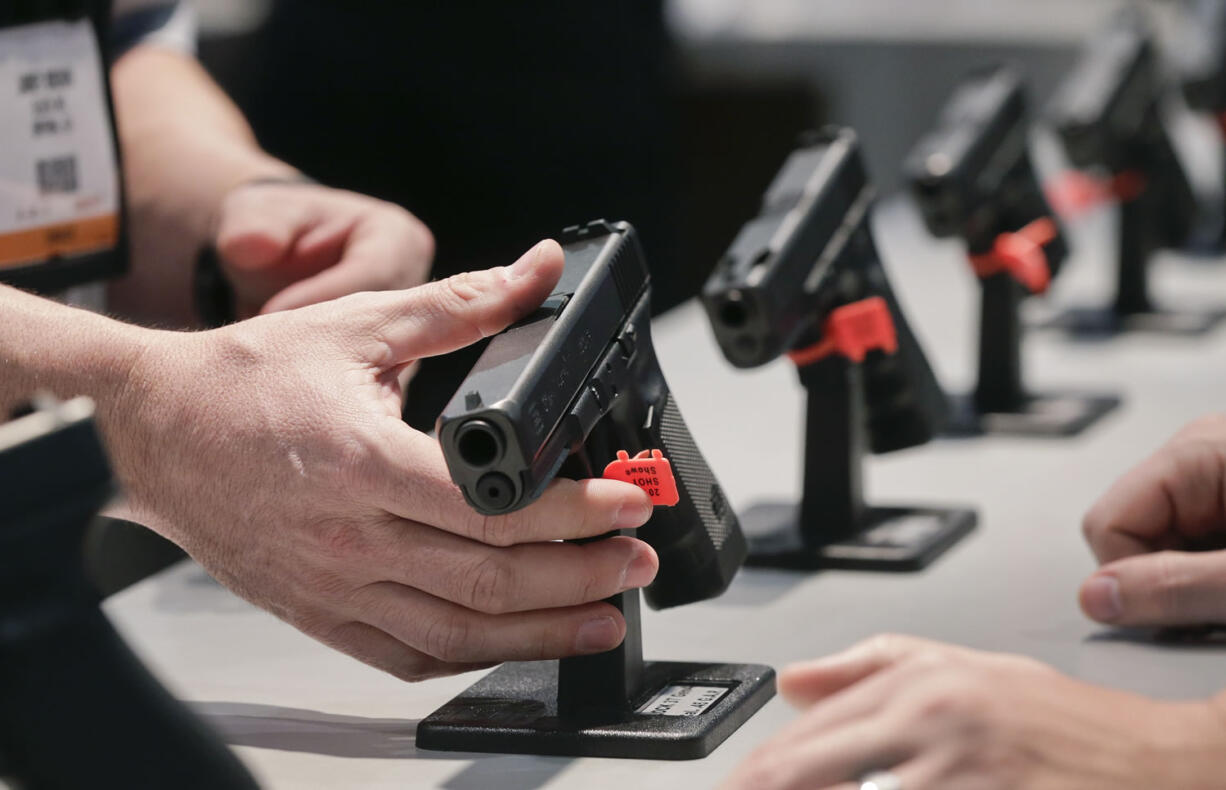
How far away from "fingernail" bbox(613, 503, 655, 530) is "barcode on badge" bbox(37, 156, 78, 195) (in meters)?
0.71

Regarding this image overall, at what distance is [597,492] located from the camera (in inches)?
32.0

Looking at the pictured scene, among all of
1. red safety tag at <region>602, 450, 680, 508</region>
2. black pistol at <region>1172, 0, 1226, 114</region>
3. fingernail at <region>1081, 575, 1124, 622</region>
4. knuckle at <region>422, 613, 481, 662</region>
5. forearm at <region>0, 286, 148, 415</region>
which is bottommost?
fingernail at <region>1081, 575, 1124, 622</region>

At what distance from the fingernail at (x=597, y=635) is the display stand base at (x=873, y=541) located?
352mm

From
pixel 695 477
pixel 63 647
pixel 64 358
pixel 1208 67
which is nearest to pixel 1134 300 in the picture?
pixel 1208 67

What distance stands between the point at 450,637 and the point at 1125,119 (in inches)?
53.5

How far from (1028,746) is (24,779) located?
0.37 m

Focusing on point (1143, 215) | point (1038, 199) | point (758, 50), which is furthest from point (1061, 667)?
point (758, 50)

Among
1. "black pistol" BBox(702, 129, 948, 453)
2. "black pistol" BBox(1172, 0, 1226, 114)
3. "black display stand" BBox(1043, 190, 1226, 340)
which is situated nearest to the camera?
"black pistol" BBox(702, 129, 948, 453)

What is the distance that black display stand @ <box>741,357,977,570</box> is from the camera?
118 cm

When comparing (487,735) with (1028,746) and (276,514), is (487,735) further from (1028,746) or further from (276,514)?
(1028,746)

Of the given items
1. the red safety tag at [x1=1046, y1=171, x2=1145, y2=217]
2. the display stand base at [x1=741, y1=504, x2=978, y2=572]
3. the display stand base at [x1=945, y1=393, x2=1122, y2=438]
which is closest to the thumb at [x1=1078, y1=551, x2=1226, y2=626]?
the display stand base at [x1=741, y1=504, x2=978, y2=572]

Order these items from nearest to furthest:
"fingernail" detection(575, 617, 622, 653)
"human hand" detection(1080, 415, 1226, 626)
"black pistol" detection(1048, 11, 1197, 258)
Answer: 1. "fingernail" detection(575, 617, 622, 653)
2. "human hand" detection(1080, 415, 1226, 626)
3. "black pistol" detection(1048, 11, 1197, 258)

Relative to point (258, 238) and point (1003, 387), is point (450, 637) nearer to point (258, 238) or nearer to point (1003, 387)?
point (258, 238)

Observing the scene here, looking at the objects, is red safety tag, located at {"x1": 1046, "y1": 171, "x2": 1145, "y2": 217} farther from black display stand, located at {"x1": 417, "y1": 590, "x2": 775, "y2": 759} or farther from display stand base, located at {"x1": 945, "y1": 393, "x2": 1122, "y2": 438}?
black display stand, located at {"x1": 417, "y1": 590, "x2": 775, "y2": 759}
